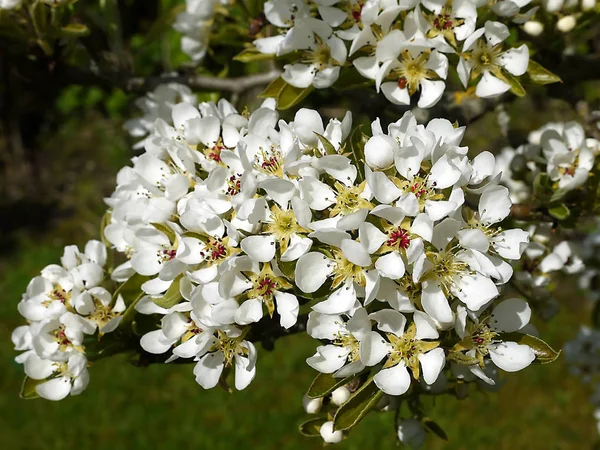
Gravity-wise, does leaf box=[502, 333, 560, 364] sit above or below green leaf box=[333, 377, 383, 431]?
above

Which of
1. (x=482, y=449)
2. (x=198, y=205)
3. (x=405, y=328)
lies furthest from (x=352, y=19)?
(x=482, y=449)

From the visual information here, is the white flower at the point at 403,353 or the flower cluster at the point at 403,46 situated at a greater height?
the flower cluster at the point at 403,46

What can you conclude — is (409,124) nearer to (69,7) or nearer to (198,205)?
(198,205)

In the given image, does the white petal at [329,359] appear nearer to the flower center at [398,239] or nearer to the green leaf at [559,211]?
the flower center at [398,239]

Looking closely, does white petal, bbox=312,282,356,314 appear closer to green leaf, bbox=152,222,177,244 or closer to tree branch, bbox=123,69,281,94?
green leaf, bbox=152,222,177,244

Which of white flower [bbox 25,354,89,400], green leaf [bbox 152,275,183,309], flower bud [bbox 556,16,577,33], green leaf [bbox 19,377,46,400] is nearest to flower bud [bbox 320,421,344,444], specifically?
green leaf [bbox 152,275,183,309]

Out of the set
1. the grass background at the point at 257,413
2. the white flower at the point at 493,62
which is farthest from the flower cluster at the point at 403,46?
the grass background at the point at 257,413
